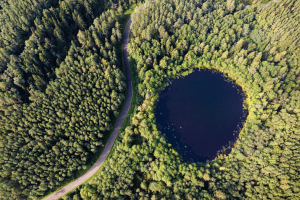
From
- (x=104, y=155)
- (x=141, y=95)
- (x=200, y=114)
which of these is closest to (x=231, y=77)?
(x=200, y=114)

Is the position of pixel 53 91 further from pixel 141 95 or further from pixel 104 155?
pixel 141 95

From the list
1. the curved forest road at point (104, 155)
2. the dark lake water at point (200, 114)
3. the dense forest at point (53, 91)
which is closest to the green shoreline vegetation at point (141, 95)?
the dense forest at point (53, 91)

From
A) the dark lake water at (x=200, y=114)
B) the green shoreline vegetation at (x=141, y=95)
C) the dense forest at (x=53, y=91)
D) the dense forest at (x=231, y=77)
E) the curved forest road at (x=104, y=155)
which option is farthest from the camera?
the dark lake water at (x=200, y=114)

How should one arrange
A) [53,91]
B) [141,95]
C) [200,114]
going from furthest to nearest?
[200,114] → [141,95] → [53,91]

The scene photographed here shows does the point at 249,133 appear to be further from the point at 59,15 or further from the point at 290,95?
the point at 59,15

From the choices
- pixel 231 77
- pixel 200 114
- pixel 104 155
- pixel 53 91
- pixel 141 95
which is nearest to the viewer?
pixel 104 155

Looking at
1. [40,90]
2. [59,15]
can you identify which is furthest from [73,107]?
[59,15]

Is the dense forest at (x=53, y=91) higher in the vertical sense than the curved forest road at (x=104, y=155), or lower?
→ higher

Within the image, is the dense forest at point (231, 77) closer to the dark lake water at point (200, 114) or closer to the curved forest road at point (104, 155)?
the curved forest road at point (104, 155)
